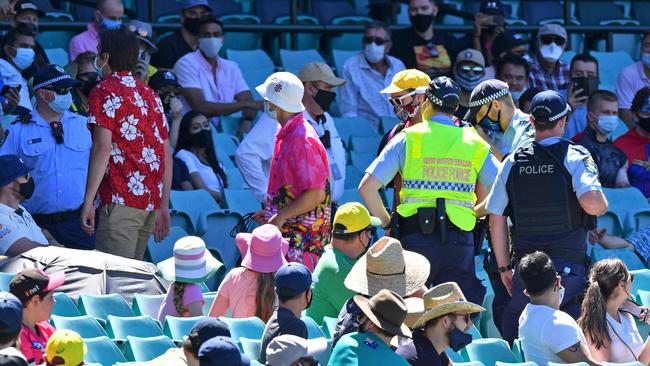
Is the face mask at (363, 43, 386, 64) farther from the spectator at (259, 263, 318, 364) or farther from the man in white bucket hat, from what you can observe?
the spectator at (259, 263, 318, 364)

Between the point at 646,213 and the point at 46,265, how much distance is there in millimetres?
4659

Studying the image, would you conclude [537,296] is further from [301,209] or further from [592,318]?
[301,209]

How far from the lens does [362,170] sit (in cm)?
1108

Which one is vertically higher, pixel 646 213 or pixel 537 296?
pixel 537 296

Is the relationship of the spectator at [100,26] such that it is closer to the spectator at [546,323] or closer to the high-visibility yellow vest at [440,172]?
the high-visibility yellow vest at [440,172]

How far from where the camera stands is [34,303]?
648 centimetres

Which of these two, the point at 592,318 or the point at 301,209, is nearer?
the point at 592,318

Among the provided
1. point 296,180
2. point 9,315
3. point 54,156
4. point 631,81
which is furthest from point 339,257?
point 631,81

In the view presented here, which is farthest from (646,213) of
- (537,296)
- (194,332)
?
(194,332)

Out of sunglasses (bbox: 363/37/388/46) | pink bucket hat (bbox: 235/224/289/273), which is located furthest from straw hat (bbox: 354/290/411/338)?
sunglasses (bbox: 363/37/388/46)

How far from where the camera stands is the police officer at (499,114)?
8.12 meters

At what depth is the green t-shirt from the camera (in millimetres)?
7453

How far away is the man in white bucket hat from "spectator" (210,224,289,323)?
60cm

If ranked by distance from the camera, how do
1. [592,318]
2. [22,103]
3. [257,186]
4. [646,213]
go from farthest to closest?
[646,213] < [22,103] < [257,186] < [592,318]
